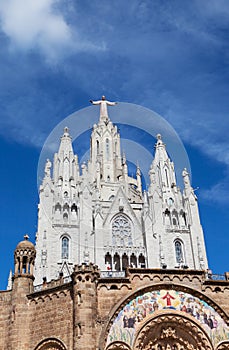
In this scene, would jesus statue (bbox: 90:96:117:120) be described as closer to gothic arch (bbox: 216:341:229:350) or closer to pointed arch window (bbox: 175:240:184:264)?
pointed arch window (bbox: 175:240:184:264)

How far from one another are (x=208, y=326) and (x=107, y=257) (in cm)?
2655

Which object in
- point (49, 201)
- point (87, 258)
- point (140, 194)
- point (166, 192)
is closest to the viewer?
point (87, 258)

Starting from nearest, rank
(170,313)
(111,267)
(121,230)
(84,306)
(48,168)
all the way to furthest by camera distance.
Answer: (84,306)
(170,313)
(111,267)
(121,230)
(48,168)

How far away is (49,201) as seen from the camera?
52.5 metres

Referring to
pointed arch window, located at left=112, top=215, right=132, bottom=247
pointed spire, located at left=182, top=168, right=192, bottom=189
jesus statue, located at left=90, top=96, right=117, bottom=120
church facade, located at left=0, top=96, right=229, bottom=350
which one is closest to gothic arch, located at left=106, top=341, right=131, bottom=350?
church facade, located at left=0, top=96, right=229, bottom=350

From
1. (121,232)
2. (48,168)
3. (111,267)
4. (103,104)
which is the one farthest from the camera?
(103,104)

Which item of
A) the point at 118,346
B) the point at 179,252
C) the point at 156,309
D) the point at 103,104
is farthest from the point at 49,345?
the point at 103,104

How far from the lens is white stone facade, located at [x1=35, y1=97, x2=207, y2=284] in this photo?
49.2 meters

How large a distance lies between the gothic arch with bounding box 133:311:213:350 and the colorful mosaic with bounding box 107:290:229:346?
37cm

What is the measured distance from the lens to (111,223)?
53.7 meters

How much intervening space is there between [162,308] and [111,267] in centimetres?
2502

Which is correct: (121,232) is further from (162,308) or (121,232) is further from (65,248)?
(162,308)

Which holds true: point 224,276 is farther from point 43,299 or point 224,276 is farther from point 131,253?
point 131,253

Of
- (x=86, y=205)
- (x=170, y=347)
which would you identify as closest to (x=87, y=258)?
(x=86, y=205)
